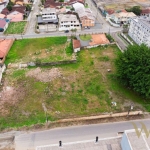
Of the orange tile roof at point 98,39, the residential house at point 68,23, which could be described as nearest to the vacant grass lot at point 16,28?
the residential house at point 68,23

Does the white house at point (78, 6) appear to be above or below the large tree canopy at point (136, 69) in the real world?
above

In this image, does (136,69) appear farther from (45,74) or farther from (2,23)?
(2,23)

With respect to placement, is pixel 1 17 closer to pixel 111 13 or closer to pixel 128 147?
pixel 111 13

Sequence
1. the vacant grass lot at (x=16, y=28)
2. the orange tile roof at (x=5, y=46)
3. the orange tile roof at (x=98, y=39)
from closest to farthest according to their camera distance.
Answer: the orange tile roof at (x=5, y=46) → the orange tile roof at (x=98, y=39) → the vacant grass lot at (x=16, y=28)

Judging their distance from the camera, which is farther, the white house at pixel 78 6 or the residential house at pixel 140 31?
the white house at pixel 78 6

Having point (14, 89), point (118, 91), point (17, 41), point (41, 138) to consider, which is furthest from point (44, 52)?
point (41, 138)

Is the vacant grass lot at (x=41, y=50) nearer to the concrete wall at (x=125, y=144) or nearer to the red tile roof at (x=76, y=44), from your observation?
the red tile roof at (x=76, y=44)

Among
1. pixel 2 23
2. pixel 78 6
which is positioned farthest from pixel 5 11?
pixel 78 6
